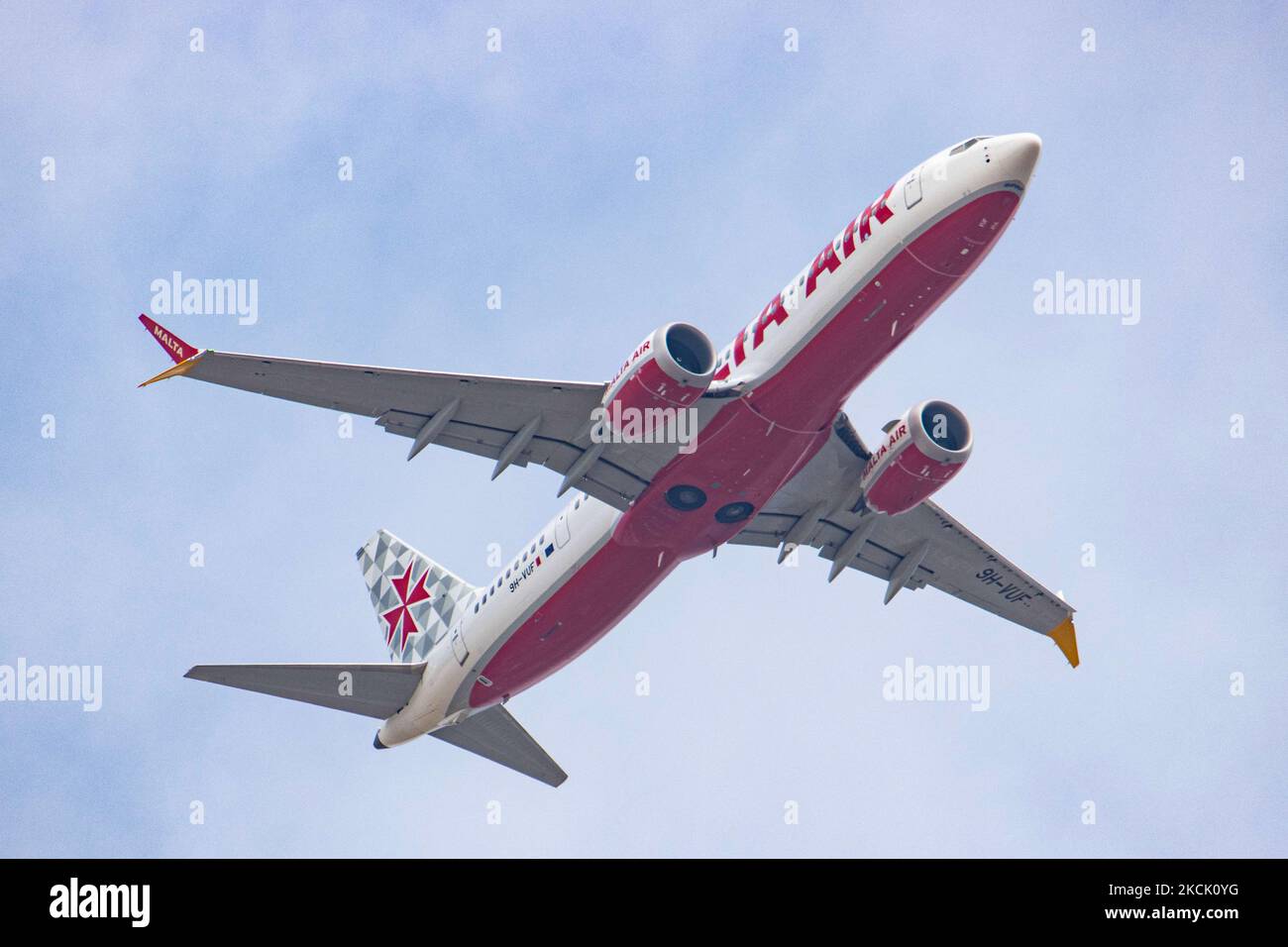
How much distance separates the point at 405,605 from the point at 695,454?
1608 cm

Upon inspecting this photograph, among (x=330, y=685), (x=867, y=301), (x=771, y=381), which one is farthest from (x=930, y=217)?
(x=330, y=685)

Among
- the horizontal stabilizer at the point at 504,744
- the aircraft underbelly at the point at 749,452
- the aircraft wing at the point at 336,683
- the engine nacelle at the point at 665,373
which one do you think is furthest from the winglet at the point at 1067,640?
the aircraft wing at the point at 336,683

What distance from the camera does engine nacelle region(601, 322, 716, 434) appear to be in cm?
3512

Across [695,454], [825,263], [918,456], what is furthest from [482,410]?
[918,456]

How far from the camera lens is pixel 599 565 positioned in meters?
40.0

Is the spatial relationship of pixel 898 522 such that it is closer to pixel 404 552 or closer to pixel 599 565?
pixel 599 565

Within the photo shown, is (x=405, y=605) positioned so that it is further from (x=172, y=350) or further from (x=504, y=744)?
(x=172, y=350)

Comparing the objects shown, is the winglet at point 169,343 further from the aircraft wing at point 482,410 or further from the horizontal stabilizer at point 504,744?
the horizontal stabilizer at point 504,744

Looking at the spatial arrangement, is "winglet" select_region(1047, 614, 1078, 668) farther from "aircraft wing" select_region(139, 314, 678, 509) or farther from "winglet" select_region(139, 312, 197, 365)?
"winglet" select_region(139, 312, 197, 365)

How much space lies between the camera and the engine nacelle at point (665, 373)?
35125 mm

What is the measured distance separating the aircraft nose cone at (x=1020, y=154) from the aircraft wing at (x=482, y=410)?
10.6m

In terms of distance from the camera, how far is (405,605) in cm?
4981

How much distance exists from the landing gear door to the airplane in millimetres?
46

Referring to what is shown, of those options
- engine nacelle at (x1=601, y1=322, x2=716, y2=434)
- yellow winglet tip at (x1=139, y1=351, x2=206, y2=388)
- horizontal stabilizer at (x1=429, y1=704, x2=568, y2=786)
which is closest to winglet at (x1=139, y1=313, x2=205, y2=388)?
yellow winglet tip at (x1=139, y1=351, x2=206, y2=388)
